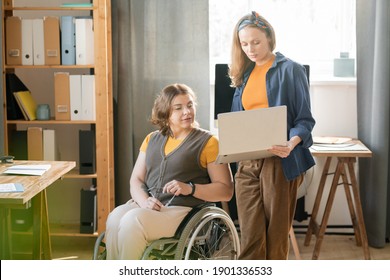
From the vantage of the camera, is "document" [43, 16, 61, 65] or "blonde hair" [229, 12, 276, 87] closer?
"blonde hair" [229, 12, 276, 87]

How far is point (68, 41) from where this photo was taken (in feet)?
11.9

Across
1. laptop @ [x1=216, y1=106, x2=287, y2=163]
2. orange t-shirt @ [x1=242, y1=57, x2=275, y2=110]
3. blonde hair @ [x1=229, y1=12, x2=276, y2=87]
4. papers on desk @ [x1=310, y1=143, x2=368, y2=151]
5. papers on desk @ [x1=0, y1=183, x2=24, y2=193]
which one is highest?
blonde hair @ [x1=229, y1=12, x2=276, y2=87]

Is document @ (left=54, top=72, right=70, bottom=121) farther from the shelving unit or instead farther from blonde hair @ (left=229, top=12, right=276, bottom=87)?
blonde hair @ (left=229, top=12, right=276, bottom=87)

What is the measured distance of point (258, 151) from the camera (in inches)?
110

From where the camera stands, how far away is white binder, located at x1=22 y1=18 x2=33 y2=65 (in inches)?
143

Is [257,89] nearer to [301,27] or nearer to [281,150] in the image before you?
[281,150]

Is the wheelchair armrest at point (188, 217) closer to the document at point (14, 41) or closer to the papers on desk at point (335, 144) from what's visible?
the papers on desk at point (335, 144)

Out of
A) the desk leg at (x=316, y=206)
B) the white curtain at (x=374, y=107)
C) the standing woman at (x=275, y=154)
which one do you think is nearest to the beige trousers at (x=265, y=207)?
the standing woman at (x=275, y=154)

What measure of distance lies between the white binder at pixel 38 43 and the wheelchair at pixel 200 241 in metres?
1.14

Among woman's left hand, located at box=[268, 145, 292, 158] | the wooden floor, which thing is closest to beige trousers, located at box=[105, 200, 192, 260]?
woman's left hand, located at box=[268, 145, 292, 158]

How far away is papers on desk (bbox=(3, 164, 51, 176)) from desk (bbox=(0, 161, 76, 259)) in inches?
0.8

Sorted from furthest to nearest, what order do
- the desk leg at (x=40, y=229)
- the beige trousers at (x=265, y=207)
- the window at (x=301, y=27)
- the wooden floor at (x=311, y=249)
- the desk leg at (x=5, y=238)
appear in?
the window at (x=301, y=27) < the wooden floor at (x=311, y=249) < the desk leg at (x=40, y=229) < the desk leg at (x=5, y=238) < the beige trousers at (x=265, y=207)

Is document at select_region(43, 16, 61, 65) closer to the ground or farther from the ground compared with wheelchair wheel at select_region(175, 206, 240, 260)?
farther from the ground

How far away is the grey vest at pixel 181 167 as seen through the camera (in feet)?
9.49
